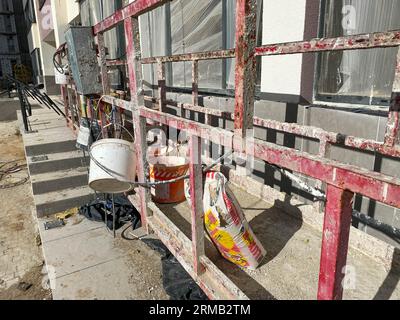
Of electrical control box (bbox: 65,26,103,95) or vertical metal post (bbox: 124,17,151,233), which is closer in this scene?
vertical metal post (bbox: 124,17,151,233)

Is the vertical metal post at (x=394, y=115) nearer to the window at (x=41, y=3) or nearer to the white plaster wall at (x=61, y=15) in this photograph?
the white plaster wall at (x=61, y=15)

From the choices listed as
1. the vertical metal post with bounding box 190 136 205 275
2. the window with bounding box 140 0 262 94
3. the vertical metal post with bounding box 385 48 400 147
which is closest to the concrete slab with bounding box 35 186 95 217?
the window with bounding box 140 0 262 94

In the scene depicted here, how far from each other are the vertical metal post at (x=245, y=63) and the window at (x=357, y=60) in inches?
77.0

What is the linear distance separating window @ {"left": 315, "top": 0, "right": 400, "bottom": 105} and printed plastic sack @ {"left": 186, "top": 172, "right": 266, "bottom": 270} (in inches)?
71.4

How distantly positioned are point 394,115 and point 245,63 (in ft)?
2.62

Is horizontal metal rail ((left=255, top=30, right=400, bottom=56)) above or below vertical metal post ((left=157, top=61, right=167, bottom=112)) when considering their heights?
above

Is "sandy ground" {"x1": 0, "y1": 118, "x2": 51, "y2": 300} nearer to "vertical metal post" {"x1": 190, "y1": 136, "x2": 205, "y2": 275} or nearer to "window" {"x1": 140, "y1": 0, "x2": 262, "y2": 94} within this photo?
"vertical metal post" {"x1": 190, "y1": 136, "x2": 205, "y2": 275}

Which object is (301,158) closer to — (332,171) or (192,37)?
(332,171)

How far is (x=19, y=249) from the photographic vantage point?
459 centimetres

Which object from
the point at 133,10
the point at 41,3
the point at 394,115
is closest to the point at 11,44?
the point at 41,3

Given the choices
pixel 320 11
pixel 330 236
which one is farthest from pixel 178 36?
pixel 330 236

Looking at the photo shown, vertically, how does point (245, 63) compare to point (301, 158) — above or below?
above

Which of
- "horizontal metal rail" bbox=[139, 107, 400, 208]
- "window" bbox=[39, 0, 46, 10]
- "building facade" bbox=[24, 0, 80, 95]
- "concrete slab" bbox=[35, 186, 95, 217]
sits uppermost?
"window" bbox=[39, 0, 46, 10]

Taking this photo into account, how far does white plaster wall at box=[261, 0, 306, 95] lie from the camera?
3.46 meters
